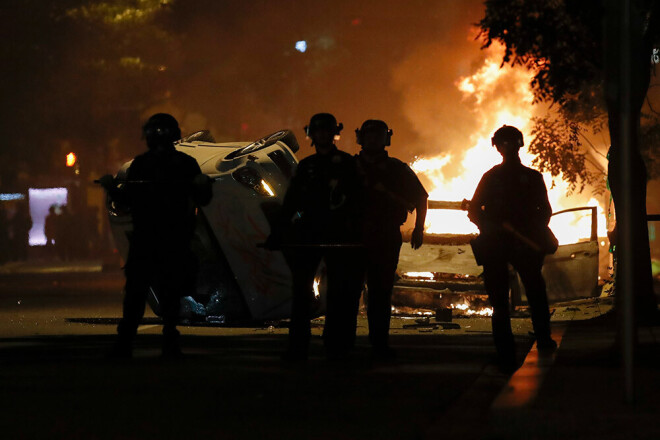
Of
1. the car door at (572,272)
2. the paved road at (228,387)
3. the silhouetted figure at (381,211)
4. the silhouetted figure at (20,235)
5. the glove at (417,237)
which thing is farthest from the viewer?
the silhouetted figure at (20,235)

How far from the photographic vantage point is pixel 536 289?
10.9 meters

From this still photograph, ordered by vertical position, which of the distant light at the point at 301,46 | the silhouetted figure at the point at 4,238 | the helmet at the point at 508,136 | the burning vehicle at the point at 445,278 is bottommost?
the burning vehicle at the point at 445,278

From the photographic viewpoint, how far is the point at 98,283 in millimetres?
27672

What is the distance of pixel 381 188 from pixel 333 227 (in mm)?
565

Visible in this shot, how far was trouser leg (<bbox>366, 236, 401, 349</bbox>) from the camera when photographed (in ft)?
34.4

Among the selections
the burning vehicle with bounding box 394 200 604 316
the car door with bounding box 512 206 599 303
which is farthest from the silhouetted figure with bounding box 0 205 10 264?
the burning vehicle with bounding box 394 200 604 316

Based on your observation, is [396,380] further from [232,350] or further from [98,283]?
[98,283]

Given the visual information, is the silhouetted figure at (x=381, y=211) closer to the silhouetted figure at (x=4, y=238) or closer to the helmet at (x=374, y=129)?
the helmet at (x=374, y=129)

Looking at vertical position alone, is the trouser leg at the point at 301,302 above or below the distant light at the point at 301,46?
below

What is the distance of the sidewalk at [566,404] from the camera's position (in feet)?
21.5

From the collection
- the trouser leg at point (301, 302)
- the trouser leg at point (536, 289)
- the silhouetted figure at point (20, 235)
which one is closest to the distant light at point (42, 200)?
the silhouetted figure at point (20, 235)

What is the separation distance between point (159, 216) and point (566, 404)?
11.8 feet

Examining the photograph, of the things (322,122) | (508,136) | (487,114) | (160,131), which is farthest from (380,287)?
(487,114)

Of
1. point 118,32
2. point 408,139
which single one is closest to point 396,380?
point 118,32
